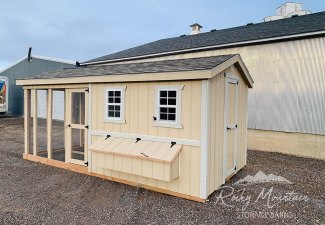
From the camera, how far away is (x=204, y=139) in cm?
443

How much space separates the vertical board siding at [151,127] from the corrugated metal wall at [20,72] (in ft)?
52.3

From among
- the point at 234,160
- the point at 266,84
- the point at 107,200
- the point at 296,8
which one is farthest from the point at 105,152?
the point at 296,8

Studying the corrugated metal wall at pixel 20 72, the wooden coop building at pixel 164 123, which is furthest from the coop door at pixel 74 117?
the corrugated metal wall at pixel 20 72

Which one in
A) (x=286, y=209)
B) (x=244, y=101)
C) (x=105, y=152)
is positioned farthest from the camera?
(x=244, y=101)

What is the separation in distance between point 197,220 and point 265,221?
1.12 meters

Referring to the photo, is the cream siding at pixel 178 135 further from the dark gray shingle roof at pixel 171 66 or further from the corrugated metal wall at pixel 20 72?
the corrugated metal wall at pixel 20 72

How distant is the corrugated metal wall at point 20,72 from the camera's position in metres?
19.7

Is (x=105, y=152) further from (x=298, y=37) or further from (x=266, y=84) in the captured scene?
(x=298, y=37)

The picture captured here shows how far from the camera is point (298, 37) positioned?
Result: 8.34 meters

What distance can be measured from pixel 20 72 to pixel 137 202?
68.5 ft

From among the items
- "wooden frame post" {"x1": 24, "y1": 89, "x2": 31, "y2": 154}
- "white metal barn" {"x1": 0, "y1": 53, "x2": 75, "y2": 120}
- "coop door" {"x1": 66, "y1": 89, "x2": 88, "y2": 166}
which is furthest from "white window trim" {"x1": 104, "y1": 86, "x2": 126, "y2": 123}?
"white metal barn" {"x1": 0, "y1": 53, "x2": 75, "y2": 120}

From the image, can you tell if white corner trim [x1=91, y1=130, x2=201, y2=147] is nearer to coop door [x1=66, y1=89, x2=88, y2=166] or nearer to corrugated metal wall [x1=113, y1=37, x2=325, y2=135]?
coop door [x1=66, y1=89, x2=88, y2=166]

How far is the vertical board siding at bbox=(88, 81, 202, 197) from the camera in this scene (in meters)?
4.55

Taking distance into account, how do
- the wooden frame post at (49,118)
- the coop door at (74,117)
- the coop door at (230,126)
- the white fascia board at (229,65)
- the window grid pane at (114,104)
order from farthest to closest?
the wooden frame post at (49,118) < the coop door at (74,117) < the window grid pane at (114,104) < the coop door at (230,126) < the white fascia board at (229,65)
